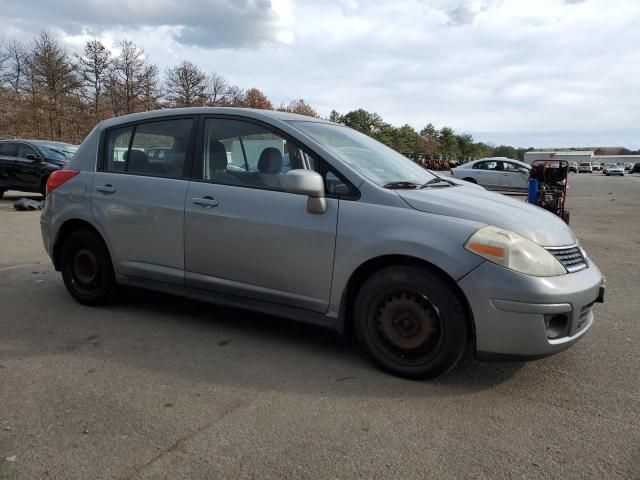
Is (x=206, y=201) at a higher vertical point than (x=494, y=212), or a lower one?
lower

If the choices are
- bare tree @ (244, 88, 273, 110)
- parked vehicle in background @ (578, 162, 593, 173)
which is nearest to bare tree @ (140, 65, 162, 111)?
bare tree @ (244, 88, 273, 110)

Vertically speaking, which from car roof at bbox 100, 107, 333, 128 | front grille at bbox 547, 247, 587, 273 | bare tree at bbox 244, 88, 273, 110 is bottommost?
front grille at bbox 547, 247, 587, 273

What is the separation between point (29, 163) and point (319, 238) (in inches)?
485

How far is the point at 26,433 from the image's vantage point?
2566 millimetres

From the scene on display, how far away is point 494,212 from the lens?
3236 millimetres

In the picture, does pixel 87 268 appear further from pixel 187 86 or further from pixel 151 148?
pixel 187 86

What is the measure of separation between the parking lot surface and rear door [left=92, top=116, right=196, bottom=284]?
531mm

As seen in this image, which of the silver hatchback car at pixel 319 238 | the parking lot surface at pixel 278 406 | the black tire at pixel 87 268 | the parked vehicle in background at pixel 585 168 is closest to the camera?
the parking lot surface at pixel 278 406

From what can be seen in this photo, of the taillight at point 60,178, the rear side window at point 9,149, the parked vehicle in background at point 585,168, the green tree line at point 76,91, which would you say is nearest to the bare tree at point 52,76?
the green tree line at point 76,91

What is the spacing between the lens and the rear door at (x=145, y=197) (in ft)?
13.2

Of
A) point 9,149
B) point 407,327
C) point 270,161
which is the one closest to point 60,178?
point 270,161

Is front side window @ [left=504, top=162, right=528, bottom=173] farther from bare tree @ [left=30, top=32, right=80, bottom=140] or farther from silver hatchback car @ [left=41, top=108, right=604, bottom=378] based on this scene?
bare tree @ [left=30, top=32, right=80, bottom=140]

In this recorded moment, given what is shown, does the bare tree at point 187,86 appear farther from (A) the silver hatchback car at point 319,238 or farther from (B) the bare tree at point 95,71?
(A) the silver hatchback car at point 319,238

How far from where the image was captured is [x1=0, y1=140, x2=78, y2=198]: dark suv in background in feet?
42.9
